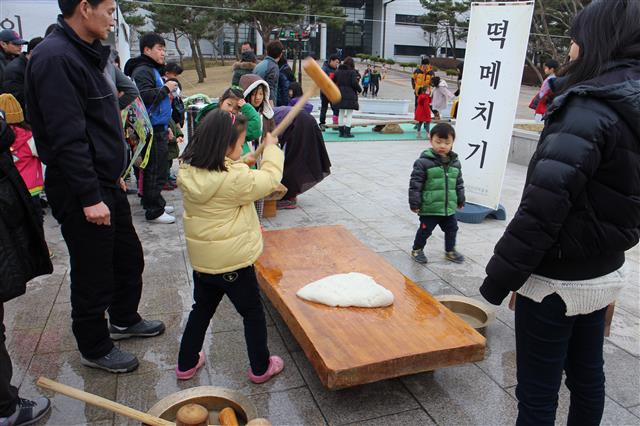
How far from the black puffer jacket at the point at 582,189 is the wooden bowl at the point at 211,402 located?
1172 mm

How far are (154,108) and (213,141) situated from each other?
10.6ft

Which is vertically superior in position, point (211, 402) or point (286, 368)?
point (211, 402)

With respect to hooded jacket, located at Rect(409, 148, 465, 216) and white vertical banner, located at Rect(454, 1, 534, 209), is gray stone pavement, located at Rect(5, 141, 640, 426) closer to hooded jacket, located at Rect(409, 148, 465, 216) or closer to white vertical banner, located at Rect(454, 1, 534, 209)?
hooded jacket, located at Rect(409, 148, 465, 216)

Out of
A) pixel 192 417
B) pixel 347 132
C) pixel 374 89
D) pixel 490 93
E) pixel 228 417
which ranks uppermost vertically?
pixel 490 93

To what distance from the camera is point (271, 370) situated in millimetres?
2684


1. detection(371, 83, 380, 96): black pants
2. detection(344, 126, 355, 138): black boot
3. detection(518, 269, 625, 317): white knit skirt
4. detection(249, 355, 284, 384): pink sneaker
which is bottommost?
detection(371, 83, 380, 96): black pants

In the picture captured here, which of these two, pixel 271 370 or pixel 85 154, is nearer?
pixel 85 154

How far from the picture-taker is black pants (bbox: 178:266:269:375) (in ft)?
7.92

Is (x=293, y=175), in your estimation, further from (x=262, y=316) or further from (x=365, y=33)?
(x=365, y=33)

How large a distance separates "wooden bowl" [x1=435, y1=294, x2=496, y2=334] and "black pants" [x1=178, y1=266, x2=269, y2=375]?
128 cm

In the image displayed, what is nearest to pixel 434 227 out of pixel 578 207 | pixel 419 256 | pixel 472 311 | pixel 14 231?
pixel 419 256

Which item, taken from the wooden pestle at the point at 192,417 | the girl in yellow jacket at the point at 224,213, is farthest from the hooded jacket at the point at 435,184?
the wooden pestle at the point at 192,417

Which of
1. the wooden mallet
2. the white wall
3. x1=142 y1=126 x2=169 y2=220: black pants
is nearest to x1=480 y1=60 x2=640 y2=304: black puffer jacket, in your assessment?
the wooden mallet

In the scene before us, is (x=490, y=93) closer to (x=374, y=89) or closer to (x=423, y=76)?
(x=423, y=76)
